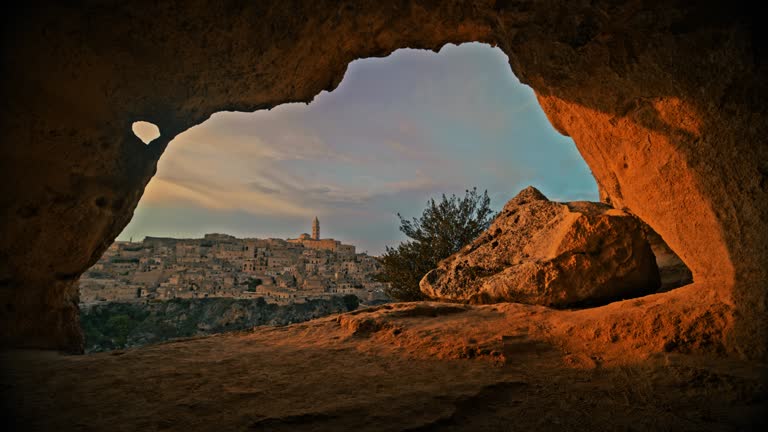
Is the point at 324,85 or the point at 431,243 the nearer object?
the point at 324,85

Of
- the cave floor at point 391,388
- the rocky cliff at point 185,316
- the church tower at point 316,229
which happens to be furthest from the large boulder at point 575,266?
the church tower at point 316,229

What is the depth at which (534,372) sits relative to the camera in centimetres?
276

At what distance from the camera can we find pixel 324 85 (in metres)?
4.71

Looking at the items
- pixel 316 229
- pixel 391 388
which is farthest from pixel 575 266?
pixel 316 229

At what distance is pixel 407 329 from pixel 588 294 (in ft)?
7.96

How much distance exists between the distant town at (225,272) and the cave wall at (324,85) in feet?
129

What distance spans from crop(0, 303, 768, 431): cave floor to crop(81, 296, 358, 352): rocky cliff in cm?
3019

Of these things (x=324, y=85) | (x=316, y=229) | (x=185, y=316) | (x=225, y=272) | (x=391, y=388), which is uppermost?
(x=316, y=229)

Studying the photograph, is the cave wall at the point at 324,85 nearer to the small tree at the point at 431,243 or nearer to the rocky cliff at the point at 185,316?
the small tree at the point at 431,243

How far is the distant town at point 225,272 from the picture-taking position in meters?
48.3

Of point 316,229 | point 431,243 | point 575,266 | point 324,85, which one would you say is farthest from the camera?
point 316,229

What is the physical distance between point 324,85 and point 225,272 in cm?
6129

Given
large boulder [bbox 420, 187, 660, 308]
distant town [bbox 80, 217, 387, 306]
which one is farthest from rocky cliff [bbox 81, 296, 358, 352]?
large boulder [bbox 420, 187, 660, 308]

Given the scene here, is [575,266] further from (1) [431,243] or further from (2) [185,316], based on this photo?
(2) [185,316]
